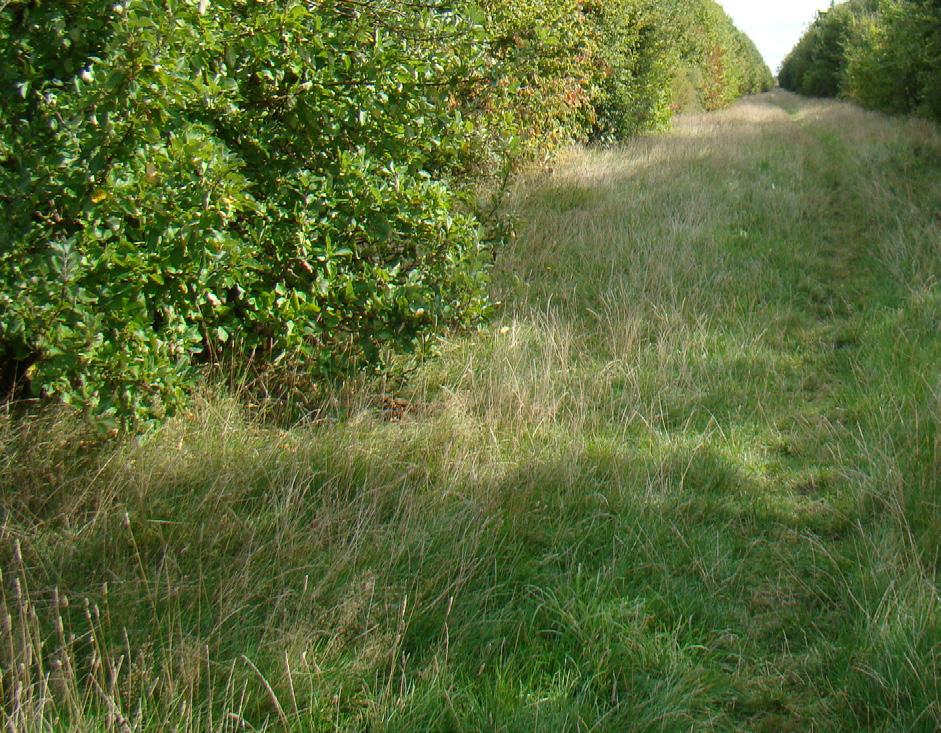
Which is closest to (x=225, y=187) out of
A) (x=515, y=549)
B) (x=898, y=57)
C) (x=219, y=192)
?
(x=219, y=192)

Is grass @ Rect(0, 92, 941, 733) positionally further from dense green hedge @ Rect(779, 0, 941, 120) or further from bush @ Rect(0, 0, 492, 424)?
dense green hedge @ Rect(779, 0, 941, 120)

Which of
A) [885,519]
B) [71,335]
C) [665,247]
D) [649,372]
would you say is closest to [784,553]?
[885,519]

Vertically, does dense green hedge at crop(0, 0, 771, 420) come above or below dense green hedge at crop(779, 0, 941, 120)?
below

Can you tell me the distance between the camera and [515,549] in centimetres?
362

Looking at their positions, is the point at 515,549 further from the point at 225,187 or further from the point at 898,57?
the point at 898,57

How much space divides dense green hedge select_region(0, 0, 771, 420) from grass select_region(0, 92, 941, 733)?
→ 1.53 ft

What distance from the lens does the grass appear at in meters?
2.73

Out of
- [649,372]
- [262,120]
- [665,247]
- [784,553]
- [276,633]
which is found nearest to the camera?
[276,633]

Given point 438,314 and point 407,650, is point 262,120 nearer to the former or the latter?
point 438,314

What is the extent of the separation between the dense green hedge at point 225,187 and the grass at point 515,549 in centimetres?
47

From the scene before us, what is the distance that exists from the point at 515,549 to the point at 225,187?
2.07 meters

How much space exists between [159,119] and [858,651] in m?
3.44

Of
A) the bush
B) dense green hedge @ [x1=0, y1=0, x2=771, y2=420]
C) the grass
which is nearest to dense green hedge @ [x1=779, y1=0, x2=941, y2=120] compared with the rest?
the grass

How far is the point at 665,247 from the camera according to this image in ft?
28.0
